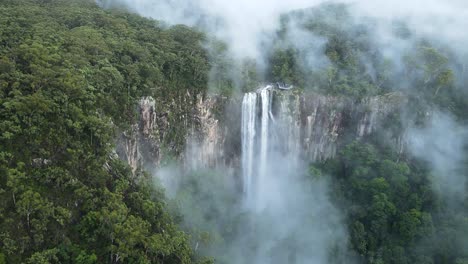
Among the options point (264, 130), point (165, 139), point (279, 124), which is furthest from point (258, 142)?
point (165, 139)

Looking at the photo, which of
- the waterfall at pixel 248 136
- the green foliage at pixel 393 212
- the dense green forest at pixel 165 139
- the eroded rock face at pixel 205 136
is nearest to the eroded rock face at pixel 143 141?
the dense green forest at pixel 165 139

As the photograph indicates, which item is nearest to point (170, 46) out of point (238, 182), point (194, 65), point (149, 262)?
point (194, 65)

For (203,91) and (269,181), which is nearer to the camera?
(203,91)

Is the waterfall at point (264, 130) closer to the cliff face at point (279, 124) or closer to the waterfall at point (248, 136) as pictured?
the cliff face at point (279, 124)

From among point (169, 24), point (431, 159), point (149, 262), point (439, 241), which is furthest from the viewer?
point (169, 24)

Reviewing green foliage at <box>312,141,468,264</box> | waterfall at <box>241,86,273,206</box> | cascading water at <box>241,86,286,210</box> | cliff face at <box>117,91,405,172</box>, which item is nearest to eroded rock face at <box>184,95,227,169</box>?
cliff face at <box>117,91,405,172</box>

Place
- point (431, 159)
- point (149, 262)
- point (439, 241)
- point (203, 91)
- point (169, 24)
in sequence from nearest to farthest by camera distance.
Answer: point (149, 262) → point (439, 241) → point (203, 91) → point (431, 159) → point (169, 24)

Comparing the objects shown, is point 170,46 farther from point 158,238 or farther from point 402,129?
point 402,129
